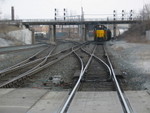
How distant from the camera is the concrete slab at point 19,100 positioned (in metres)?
6.24

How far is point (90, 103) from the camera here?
22.1 ft

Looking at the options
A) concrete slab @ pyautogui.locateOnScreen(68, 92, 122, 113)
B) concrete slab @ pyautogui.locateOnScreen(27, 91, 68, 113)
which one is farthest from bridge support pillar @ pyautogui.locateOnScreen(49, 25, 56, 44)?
concrete slab @ pyautogui.locateOnScreen(68, 92, 122, 113)

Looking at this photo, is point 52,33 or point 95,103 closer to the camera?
point 95,103

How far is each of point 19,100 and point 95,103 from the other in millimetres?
2063

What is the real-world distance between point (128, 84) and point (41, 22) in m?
71.4

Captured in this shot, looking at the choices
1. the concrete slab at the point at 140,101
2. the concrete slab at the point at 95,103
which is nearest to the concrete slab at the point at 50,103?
the concrete slab at the point at 95,103

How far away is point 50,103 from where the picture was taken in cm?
675

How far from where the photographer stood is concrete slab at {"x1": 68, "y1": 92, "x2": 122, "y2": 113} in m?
6.03

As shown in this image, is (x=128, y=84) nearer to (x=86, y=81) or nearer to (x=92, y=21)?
(x=86, y=81)

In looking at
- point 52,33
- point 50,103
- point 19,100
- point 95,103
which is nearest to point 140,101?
point 95,103

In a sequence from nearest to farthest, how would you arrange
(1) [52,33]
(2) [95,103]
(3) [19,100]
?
(2) [95,103] → (3) [19,100] → (1) [52,33]

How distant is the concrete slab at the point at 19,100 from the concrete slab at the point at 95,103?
3.63ft

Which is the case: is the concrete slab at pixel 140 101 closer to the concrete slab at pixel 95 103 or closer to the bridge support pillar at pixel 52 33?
the concrete slab at pixel 95 103

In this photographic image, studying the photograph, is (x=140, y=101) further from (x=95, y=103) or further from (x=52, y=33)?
(x=52, y=33)
